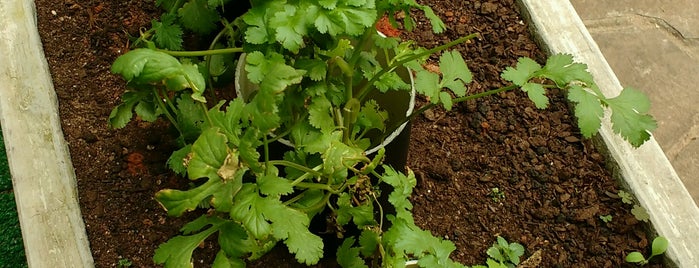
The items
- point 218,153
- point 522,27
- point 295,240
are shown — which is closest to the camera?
point 218,153

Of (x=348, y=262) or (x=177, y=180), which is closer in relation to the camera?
(x=348, y=262)

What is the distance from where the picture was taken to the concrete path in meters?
2.86

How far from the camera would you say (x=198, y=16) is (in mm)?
2203

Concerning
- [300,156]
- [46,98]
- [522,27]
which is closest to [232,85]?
[46,98]

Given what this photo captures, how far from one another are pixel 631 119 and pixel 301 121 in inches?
31.3

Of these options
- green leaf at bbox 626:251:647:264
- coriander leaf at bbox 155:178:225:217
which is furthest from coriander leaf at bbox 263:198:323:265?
green leaf at bbox 626:251:647:264

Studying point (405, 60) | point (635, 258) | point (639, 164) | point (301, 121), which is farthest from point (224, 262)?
point (639, 164)

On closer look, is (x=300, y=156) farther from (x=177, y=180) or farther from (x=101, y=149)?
(x=101, y=149)

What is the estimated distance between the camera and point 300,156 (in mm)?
1806

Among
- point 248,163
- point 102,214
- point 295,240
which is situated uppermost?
point 248,163

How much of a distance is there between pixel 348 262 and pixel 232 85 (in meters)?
0.90

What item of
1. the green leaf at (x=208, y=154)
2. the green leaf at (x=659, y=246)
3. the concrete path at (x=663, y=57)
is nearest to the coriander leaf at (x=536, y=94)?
the green leaf at (x=659, y=246)

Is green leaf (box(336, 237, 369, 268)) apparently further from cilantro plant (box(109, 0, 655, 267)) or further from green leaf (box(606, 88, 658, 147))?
green leaf (box(606, 88, 658, 147))

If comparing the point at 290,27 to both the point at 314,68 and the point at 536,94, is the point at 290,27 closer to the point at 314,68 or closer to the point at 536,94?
the point at 314,68
